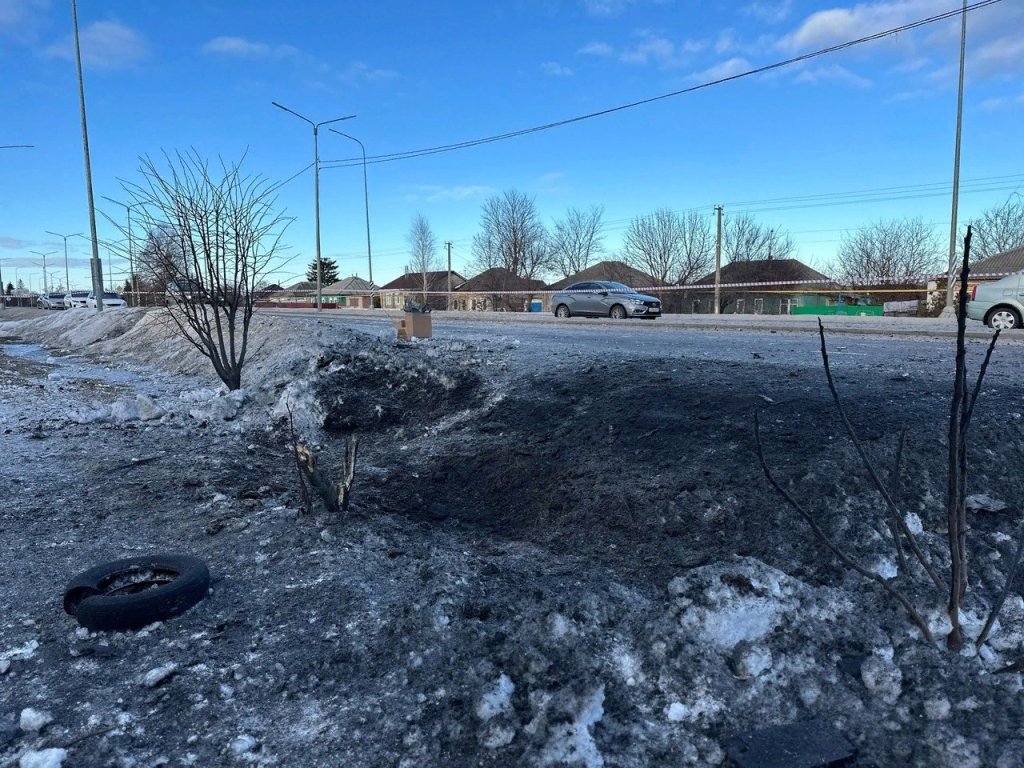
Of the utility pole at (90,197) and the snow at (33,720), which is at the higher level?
the utility pole at (90,197)

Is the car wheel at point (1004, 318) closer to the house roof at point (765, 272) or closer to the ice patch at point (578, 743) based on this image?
the ice patch at point (578, 743)

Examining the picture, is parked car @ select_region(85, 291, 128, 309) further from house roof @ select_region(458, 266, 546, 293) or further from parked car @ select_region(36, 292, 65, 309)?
house roof @ select_region(458, 266, 546, 293)

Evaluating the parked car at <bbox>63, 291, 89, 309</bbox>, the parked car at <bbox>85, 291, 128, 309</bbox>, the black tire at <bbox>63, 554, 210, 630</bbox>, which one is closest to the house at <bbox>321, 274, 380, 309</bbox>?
the parked car at <bbox>63, 291, 89, 309</bbox>

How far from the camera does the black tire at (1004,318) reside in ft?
44.6

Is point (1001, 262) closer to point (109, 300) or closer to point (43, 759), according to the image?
point (109, 300)

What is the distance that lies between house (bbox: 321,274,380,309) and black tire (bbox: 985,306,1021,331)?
6328 centimetres

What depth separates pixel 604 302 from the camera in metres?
21.6

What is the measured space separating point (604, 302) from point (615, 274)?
4588 centimetres

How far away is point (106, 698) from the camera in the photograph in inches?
87.6

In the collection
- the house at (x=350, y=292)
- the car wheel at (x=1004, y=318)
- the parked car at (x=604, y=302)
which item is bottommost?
the car wheel at (x=1004, y=318)

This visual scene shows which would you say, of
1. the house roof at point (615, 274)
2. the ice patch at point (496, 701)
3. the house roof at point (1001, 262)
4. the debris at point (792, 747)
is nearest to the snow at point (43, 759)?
the ice patch at point (496, 701)

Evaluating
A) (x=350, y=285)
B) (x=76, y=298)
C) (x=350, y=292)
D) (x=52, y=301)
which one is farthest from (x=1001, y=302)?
(x=350, y=285)

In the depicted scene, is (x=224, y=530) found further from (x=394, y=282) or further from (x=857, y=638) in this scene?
(x=394, y=282)

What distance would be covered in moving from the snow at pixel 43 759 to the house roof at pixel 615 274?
6335 centimetres
